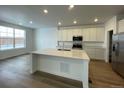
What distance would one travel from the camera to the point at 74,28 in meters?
7.33

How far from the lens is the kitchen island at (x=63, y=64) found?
3.00 metres

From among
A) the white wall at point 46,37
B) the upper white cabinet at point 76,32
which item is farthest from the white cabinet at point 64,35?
the white wall at point 46,37

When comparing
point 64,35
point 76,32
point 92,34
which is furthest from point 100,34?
point 64,35

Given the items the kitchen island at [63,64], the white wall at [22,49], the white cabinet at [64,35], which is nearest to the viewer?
the kitchen island at [63,64]

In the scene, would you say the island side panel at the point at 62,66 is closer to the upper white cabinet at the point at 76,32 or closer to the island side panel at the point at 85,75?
the island side panel at the point at 85,75

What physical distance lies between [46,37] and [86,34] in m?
3.75

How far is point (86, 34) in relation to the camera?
6.82 metres

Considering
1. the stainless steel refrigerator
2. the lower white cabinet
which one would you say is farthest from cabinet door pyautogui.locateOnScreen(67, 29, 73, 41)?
the stainless steel refrigerator

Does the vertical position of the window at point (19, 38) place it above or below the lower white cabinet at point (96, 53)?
above

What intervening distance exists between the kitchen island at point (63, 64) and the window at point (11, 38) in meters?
3.59

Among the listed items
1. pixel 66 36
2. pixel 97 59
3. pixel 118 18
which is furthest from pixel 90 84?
pixel 66 36

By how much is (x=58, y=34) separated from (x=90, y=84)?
5.41 metres

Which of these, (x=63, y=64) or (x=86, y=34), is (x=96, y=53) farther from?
(x=63, y=64)
